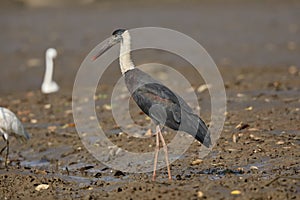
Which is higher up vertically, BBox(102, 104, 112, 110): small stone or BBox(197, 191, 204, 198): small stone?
BBox(102, 104, 112, 110): small stone

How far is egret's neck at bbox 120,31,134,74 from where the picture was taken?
9117 mm

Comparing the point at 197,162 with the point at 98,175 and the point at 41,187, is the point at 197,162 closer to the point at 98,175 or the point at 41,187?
the point at 98,175

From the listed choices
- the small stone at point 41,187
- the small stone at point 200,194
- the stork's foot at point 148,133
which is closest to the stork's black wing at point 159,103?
the small stone at point 200,194

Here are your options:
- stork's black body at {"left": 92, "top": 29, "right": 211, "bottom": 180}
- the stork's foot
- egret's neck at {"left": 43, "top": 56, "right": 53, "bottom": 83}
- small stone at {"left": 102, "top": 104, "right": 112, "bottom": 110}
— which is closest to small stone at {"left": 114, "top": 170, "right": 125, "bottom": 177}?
stork's black body at {"left": 92, "top": 29, "right": 211, "bottom": 180}

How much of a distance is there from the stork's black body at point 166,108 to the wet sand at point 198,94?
610mm

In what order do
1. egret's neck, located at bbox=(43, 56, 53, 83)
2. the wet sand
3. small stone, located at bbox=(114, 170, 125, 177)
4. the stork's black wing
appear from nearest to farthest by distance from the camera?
the wet sand < the stork's black wing < small stone, located at bbox=(114, 170, 125, 177) < egret's neck, located at bbox=(43, 56, 53, 83)

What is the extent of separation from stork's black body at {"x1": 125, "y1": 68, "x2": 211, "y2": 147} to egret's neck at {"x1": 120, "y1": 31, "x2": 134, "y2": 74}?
0.43 metres

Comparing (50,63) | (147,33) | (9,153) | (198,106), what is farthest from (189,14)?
(9,153)

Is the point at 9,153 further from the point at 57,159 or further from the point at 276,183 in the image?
the point at 276,183

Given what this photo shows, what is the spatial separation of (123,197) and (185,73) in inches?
404

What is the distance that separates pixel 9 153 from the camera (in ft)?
37.1

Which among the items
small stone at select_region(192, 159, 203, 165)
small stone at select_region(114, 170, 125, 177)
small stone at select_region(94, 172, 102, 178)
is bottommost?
small stone at select_region(94, 172, 102, 178)

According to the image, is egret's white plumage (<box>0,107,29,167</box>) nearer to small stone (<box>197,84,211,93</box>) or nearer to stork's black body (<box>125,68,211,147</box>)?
stork's black body (<box>125,68,211,147</box>)

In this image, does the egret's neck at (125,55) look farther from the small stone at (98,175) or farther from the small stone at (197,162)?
the small stone at (197,162)
